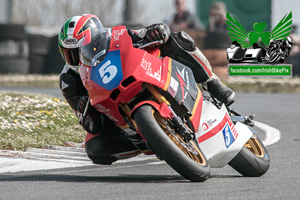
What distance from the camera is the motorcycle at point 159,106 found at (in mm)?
5715

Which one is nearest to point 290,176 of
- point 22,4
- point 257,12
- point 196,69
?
point 196,69

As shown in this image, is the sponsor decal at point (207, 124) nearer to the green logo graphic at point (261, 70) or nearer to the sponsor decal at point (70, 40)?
the sponsor decal at point (70, 40)

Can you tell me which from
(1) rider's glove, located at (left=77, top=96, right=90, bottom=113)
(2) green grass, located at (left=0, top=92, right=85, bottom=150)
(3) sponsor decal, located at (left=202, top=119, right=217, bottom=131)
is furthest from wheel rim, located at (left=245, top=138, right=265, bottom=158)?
(2) green grass, located at (left=0, top=92, right=85, bottom=150)

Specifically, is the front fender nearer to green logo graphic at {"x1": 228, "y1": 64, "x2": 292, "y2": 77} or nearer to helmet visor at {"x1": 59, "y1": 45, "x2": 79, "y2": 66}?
helmet visor at {"x1": 59, "y1": 45, "x2": 79, "y2": 66}

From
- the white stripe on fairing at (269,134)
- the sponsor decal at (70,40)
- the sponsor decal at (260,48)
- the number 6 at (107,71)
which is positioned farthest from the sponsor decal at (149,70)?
the sponsor decal at (260,48)

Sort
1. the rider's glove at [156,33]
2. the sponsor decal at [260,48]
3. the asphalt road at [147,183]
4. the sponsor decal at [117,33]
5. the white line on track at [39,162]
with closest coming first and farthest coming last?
the asphalt road at [147,183] → the sponsor decal at [117,33] → the rider's glove at [156,33] → the white line on track at [39,162] → the sponsor decal at [260,48]

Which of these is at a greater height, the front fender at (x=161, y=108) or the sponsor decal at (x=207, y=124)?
the front fender at (x=161, y=108)

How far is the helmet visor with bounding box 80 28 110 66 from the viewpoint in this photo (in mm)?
5961

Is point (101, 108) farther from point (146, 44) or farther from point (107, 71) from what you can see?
point (146, 44)

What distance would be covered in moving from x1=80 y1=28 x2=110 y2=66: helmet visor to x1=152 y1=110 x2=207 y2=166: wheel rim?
2.03 feet

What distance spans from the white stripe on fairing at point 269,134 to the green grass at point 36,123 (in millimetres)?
2190

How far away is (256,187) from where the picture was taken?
5.94 metres

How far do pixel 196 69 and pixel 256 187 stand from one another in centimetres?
121

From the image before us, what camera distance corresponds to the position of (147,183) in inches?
241
